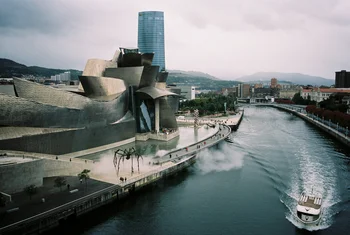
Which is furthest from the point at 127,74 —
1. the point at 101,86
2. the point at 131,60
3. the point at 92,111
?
the point at 92,111

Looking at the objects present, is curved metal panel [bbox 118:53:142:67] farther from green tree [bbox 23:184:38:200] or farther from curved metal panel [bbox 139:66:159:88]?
green tree [bbox 23:184:38:200]

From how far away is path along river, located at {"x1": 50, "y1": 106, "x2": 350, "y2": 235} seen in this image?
2869cm

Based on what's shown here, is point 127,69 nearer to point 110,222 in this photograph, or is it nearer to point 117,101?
point 117,101

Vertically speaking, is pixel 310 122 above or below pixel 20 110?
below

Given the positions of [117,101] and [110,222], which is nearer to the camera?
[110,222]

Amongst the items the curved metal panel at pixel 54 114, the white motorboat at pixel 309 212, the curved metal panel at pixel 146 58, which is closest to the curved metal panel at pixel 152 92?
the curved metal panel at pixel 146 58

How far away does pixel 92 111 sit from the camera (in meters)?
46.1

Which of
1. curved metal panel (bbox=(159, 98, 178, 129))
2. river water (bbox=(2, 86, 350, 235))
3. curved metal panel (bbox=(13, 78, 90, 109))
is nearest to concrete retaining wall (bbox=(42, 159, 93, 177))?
river water (bbox=(2, 86, 350, 235))

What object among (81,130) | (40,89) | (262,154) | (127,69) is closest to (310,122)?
(262,154)

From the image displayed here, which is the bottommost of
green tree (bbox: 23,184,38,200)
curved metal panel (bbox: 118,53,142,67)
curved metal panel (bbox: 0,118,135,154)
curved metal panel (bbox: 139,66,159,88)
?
green tree (bbox: 23,184,38,200)

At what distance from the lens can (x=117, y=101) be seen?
51.5 m

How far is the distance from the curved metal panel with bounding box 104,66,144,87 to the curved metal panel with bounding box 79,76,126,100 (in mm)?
2852

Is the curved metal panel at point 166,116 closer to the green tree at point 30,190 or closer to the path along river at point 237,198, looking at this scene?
the path along river at point 237,198

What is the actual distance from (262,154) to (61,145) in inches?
1265
